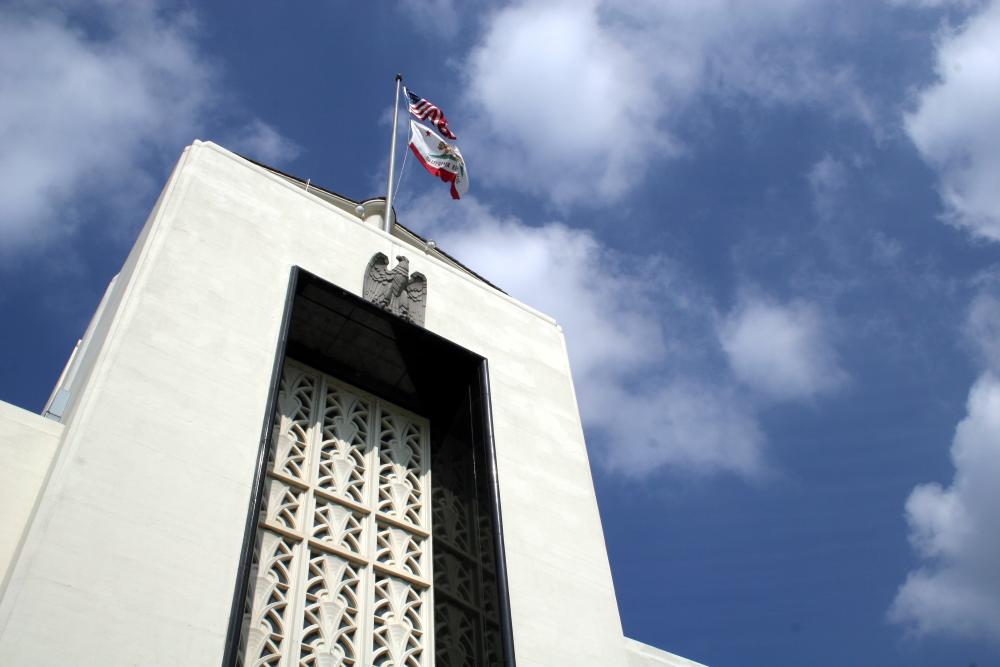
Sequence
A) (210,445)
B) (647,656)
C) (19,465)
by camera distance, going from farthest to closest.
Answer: (647,656)
(210,445)
(19,465)

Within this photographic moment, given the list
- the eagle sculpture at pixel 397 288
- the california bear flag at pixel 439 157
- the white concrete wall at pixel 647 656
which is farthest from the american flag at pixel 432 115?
the white concrete wall at pixel 647 656

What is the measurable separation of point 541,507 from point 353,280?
3.39 meters

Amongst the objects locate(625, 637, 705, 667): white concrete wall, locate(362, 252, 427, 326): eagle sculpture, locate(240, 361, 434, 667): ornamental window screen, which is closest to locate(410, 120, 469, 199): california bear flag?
locate(362, 252, 427, 326): eagle sculpture

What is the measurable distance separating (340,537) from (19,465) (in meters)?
2.91

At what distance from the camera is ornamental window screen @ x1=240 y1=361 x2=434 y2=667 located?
7996 millimetres

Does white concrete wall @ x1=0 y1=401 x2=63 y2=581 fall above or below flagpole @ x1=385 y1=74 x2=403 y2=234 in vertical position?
below

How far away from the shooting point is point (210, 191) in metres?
10.6

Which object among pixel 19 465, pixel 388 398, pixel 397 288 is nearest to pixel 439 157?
pixel 397 288

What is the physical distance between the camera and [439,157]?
1577 cm

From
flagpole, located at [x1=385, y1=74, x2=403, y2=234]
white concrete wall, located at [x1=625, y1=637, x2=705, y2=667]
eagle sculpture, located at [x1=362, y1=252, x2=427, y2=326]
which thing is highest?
flagpole, located at [x1=385, y1=74, x2=403, y2=234]

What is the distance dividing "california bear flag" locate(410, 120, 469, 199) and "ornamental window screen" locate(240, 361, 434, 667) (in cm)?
579

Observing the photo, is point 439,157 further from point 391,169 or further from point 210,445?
point 210,445

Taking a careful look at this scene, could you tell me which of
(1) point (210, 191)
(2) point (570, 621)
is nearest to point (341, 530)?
(2) point (570, 621)

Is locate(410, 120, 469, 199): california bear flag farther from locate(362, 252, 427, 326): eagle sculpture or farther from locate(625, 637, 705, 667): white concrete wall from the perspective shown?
locate(625, 637, 705, 667): white concrete wall
